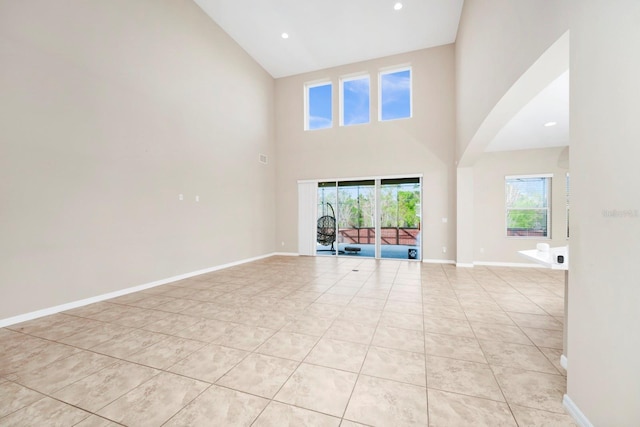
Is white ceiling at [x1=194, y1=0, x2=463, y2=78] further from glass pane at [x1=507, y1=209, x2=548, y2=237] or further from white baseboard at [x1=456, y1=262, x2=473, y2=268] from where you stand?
white baseboard at [x1=456, y1=262, x2=473, y2=268]

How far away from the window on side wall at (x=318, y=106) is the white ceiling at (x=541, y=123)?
4.52 metres

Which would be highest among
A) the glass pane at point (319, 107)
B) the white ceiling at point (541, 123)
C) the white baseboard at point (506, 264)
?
the glass pane at point (319, 107)

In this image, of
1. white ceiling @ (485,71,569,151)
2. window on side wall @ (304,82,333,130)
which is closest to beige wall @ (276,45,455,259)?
window on side wall @ (304,82,333,130)

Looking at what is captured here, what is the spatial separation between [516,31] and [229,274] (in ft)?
18.4

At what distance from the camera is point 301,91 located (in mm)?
7820

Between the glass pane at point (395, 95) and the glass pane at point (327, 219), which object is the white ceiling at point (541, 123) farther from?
the glass pane at point (327, 219)

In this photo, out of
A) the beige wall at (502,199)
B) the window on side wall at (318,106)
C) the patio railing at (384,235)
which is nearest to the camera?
the beige wall at (502,199)

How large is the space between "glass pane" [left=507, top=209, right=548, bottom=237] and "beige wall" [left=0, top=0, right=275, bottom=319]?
6958 millimetres

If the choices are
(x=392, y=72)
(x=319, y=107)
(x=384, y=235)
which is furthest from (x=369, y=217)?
(x=392, y=72)

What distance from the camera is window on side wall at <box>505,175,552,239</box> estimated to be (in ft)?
20.1

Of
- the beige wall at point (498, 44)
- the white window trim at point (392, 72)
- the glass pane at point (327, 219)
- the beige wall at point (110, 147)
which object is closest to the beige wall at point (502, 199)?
the beige wall at point (498, 44)

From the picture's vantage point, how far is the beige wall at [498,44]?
176 cm

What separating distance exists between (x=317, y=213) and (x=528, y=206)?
5.52 meters

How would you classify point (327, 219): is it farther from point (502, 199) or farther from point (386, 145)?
point (502, 199)
